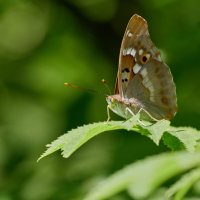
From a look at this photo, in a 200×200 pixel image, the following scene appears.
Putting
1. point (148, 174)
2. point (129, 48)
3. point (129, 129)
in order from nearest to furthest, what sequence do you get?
point (148, 174) < point (129, 129) < point (129, 48)

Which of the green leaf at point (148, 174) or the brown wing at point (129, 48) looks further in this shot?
the brown wing at point (129, 48)

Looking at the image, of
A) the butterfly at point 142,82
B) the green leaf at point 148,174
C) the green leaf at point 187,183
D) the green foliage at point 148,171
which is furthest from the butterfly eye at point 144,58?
the green leaf at point 148,174

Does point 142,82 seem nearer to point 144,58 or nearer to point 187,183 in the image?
point 144,58

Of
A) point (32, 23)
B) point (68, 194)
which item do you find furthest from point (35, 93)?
point (68, 194)

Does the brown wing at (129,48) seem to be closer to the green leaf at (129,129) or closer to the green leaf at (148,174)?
the green leaf at (129,129)

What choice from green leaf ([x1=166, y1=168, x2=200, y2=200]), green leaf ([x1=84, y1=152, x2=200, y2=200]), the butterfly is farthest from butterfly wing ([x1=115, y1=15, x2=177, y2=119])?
green leaf ([x1=84, y1=152, x2=200, y2=200])

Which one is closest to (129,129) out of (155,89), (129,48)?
(129,48)
